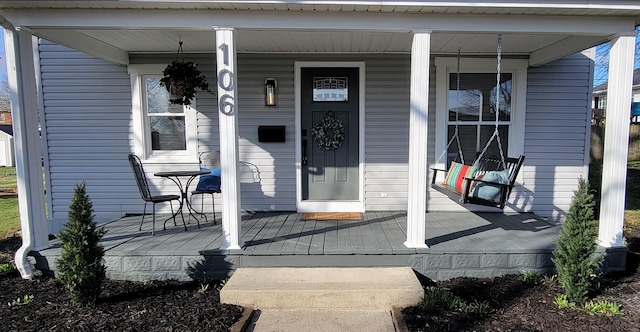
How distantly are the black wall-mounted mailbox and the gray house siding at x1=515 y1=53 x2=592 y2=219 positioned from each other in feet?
→ 10.3

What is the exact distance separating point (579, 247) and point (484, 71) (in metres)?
2.71

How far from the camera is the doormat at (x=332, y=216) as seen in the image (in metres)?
4.38

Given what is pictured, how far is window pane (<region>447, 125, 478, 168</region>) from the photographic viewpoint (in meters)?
4.75

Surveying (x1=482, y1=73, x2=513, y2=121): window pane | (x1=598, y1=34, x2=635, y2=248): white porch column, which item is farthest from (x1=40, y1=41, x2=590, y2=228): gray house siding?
(x1=598, y1=34, x2=635, y2=248): white porch column

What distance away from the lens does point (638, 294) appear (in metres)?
2.90

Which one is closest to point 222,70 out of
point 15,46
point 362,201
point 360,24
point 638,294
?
point 360,24

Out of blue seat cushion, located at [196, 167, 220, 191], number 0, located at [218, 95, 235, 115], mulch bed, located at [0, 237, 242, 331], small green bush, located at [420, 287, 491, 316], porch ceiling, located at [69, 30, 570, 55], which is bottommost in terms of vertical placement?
mulch bed, located at [0, 237, 242, 331]

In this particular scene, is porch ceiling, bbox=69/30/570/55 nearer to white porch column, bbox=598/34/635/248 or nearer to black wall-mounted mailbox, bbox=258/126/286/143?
white porch column, bbox=598/34/635/248

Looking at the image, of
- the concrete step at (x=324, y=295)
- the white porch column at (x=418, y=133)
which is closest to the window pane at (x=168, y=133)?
the concrete step at (x=324, y=295)

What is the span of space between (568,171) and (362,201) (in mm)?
2691

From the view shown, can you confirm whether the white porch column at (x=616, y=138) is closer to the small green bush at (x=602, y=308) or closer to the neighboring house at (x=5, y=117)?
the small green bush at (x=602, y=308)

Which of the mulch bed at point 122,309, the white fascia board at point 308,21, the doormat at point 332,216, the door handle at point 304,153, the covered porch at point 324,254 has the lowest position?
the mulch bed at point 122,309

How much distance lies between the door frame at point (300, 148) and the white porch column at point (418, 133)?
1455mm

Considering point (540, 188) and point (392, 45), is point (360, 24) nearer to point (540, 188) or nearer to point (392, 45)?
point (392, 45)
